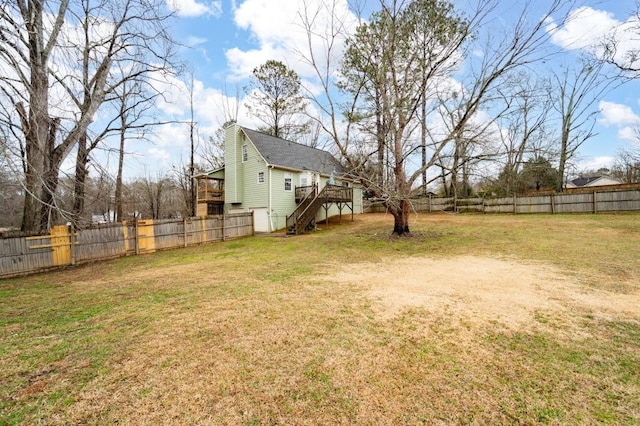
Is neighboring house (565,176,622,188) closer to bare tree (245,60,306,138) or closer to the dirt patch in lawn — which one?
bare tree (245,60,306,138)

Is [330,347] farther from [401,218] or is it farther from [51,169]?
[401,218]

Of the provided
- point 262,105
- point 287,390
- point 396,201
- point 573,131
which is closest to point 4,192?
point 287,390

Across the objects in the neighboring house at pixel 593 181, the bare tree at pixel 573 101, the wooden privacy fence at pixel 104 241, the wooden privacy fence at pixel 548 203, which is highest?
the bare tree at pixel 573 101

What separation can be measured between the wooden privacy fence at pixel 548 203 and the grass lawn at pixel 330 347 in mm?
9028

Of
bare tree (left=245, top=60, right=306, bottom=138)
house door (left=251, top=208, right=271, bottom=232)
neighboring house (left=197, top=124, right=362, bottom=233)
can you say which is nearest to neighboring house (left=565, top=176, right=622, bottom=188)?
neighboring house (left=197, top=124, right=362, bottom=233)

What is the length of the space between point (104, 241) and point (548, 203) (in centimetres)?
2506

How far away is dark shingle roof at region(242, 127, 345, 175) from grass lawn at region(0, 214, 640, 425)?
12416mm

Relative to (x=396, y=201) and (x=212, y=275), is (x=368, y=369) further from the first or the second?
(x=396, y=201)

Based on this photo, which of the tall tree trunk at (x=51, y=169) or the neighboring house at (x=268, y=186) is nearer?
the tall tree trunk at (x=51, y=169)

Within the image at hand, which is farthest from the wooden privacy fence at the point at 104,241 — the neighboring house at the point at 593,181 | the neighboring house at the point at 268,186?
the neighboring house at the point at 593,181

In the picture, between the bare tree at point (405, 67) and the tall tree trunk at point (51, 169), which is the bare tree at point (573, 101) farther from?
the tall tree trunk at point (51, 169)

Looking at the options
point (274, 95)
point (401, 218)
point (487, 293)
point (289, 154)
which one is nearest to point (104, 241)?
point (401, 218)

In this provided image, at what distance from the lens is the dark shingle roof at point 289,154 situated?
18.8 m

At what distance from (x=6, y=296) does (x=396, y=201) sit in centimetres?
1239
